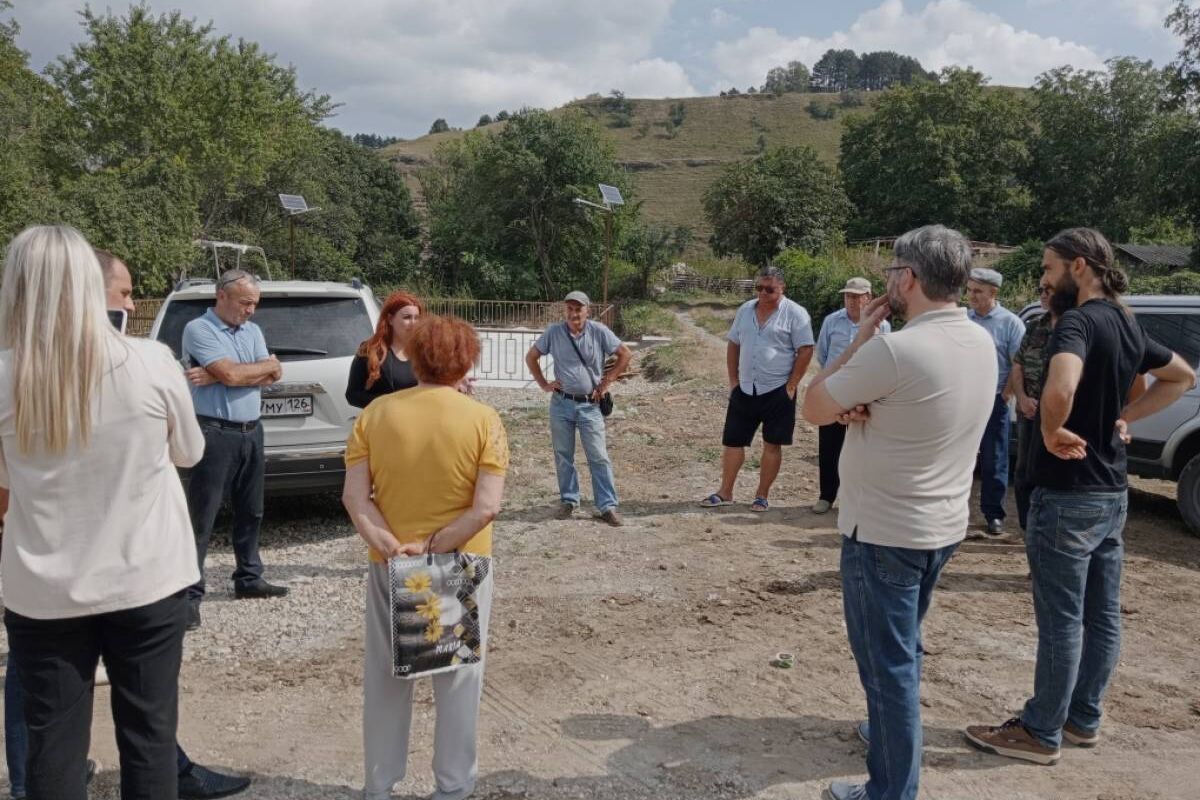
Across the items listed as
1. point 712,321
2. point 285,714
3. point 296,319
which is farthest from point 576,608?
point 712,321

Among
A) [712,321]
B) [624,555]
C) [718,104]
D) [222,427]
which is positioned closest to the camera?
[222,427]

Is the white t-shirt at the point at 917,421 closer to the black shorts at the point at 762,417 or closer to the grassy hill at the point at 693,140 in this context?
the black shorts at the point at 762,417

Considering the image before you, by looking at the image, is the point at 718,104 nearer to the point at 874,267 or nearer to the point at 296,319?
the point at 874,267

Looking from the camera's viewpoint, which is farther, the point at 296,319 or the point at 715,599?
the point at 296,319

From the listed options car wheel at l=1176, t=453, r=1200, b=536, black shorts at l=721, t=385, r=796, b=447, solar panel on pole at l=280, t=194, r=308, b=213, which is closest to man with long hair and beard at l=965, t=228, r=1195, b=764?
black shorts at l=721, t=385, r=796, b=447

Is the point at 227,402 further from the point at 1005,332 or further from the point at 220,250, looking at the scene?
the point at 220,250

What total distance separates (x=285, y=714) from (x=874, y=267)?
29164 millimetres

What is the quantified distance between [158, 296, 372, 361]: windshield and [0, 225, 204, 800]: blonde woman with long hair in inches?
157

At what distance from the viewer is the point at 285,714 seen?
3.93 meters

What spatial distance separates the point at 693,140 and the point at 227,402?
108058mm

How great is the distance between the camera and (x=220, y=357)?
15.8 feet

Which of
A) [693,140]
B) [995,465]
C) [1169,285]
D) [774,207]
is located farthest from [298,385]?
[693,140]

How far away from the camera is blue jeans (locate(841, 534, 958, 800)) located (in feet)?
9.38

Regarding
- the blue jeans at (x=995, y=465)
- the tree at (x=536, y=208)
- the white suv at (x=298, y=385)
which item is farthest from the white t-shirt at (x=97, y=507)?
the tree at (x=536, y=208)
